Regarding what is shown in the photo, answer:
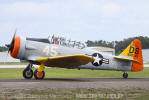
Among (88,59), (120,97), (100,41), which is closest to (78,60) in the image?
(88,59)

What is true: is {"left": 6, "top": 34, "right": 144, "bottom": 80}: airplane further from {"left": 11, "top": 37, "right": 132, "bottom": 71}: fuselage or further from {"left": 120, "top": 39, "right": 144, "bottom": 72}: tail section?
{"left": 120, "top": 39, "right": 144, "bottom": 72}: tail section

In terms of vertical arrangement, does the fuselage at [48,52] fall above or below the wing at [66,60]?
above

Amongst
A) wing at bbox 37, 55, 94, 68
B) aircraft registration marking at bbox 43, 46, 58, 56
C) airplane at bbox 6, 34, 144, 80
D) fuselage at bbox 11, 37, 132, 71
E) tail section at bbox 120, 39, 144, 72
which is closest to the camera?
wing at bbox 37, 55, 94, 68

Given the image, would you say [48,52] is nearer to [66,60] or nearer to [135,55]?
[66,60]

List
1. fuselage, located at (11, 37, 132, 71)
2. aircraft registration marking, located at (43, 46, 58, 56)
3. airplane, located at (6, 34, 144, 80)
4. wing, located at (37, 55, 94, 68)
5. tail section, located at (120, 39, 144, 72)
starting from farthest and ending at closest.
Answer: tail section, located at (120, 39, 144, 72) < aircraft registration marking, located at (43, 46, 58, 56) < fuselage, located at (11, 37, 132, 71) < airplane, located at (6, 34, 144, 80) < wing, located at (37, 55, 94, 68)

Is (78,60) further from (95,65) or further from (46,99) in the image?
(46,99)

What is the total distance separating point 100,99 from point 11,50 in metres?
7.85

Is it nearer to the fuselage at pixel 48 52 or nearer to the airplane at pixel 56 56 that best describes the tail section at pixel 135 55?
the airplane at pixel 56 56

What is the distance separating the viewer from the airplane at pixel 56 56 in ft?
46.5

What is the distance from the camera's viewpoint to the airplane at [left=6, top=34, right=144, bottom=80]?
46.5 feet

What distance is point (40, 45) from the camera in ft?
49.1

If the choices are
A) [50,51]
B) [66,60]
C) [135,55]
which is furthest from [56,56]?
[135,55]

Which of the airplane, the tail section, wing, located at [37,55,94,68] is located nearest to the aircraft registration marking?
the airplane

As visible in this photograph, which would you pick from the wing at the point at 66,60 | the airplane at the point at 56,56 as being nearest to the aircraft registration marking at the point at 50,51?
the airplane at the point at 56,56
